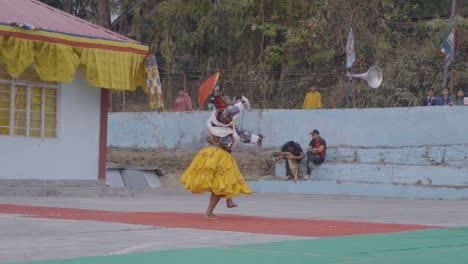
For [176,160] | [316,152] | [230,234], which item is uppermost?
[316,152]

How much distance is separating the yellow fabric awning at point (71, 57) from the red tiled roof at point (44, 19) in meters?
0.24

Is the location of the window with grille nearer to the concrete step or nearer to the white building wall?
the white building wall

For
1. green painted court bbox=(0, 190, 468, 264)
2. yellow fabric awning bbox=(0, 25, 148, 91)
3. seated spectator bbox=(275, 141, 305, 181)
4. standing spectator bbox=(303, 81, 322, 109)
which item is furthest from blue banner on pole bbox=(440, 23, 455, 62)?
yellow fabric awning bbox=(0, 25, 148, 91)

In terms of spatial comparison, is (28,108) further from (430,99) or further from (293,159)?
(430,99)

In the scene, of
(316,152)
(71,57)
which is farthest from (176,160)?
(71,57)

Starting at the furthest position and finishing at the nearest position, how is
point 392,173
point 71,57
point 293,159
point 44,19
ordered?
point 293,159, point 392,173, point 44,19, point 71,57

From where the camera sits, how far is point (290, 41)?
96.4 feet

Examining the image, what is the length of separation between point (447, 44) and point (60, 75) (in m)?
9.78

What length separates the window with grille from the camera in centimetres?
1873

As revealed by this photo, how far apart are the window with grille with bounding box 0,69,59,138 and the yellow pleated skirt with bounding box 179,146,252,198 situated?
8.02 m

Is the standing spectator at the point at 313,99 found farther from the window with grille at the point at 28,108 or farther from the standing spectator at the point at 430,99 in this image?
the window with grille at the point at 28,108

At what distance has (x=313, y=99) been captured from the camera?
2375 centimetres

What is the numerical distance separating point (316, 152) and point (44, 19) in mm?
7516

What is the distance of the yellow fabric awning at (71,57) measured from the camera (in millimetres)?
17906
